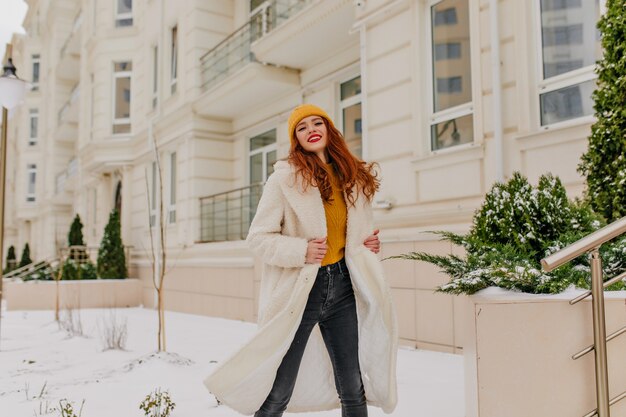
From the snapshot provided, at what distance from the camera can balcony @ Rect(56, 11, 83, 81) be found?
68.0 ft

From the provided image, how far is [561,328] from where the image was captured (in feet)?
8.25

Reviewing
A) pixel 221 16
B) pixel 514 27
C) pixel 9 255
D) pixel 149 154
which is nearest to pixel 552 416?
pixel 514 27

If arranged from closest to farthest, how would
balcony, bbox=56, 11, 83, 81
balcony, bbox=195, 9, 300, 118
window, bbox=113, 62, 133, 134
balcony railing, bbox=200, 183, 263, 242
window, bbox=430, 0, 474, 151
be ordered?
window, bbox=430, 0, 474, 151
balcony, bbox=195, 9, 300, 118
balcony railing, bbox=200, 183, 263, 242
window, bbox=113, 62, 133, 134
balcony, bbox=56, 11, 83, 81

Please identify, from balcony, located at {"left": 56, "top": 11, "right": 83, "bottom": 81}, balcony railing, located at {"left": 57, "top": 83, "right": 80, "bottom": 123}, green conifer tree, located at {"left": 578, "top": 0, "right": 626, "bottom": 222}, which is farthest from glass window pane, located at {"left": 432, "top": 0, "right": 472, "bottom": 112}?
balcony railing, located at {"left": 57, "top": 83, "right": 80, "bottom": 123}

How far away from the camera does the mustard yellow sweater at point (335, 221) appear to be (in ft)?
8.59

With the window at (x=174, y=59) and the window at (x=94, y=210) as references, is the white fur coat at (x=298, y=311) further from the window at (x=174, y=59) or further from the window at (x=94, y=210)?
the window at (x=94, y=210)

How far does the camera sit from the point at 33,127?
97.2ft

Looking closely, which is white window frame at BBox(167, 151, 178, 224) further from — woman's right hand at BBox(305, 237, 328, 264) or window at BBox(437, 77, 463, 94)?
woman's right hand at BBox(305, 237, 328, 264)

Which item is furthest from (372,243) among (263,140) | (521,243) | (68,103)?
(68,103)

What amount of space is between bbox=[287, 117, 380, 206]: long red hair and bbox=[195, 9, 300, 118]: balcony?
7.79 metres

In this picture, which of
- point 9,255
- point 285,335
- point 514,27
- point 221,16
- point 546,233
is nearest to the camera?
point 285,335

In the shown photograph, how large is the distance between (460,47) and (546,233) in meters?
3.97

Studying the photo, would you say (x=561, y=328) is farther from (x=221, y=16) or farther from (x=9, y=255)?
(x=9, y=255)

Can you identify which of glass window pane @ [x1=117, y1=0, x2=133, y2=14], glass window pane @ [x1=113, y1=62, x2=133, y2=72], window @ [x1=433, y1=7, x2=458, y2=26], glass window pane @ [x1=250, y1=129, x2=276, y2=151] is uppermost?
glass window pane @ [x1=117, y1=0, x2=133, y2=14]
